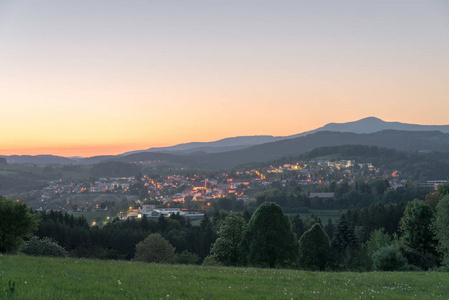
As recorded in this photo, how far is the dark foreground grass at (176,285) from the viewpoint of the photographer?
1168cm

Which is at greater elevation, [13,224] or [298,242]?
[13,224]

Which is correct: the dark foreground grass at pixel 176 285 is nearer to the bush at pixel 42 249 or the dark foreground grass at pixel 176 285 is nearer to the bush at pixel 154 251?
the bush at pixel 42 249

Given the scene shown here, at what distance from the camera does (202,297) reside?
470 inches

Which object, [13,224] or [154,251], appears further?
[154,251]

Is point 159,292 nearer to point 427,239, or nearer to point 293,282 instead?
point 293,282

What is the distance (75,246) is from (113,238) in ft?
29.3

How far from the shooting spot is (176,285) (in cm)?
1382

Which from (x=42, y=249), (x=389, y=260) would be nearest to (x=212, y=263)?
(x=42, y=249)

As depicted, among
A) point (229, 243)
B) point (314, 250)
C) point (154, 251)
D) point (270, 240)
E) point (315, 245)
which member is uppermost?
A: point (270, 240)

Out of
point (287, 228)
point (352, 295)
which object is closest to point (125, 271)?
point (352, 295)

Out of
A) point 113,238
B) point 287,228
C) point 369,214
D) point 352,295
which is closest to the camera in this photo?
point 352,295

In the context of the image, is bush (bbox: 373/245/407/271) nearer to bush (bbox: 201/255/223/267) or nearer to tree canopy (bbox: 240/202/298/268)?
tree canopy (bbox: 240/202/298/268)

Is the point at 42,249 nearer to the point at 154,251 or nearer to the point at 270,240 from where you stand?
the point at 270,240

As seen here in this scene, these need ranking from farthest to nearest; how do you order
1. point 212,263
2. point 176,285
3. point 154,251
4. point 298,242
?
point 154,251 → point 212,263 → point 298,242 → point 176,285
